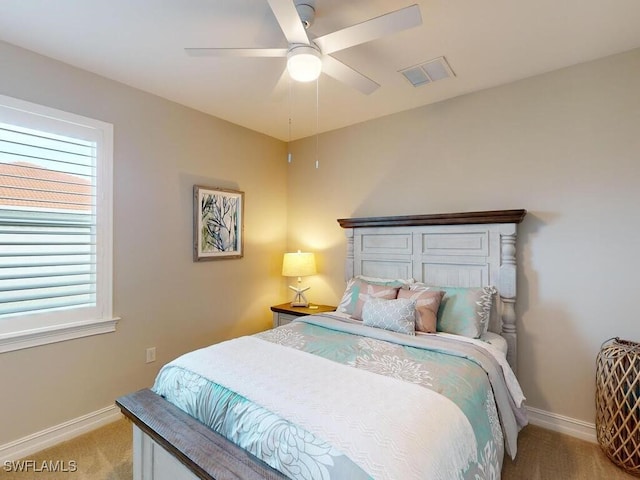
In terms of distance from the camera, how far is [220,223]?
10.7 feet

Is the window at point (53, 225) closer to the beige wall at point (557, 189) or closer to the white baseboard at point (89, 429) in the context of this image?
the white baseboard at point (89, 429)

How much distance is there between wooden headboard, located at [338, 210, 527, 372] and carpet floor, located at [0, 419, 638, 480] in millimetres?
534

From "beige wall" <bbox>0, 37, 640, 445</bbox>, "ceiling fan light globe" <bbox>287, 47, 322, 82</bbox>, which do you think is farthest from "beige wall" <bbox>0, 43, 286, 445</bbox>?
"ceiling fan light globe" <bbox>287, 47, 322, 82</bbox>

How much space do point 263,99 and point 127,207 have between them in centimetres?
145

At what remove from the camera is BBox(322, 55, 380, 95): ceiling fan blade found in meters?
1.80

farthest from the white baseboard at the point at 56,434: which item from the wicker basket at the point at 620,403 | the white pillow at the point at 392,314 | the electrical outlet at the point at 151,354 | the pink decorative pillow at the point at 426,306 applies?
the wicker basket at the point at 620,403

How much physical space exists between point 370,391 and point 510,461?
1417 millimetres

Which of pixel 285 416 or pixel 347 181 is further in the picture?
pixel 347 181

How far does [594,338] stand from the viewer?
2.25 meters

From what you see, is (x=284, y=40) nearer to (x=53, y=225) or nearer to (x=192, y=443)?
(x=53, y=225)

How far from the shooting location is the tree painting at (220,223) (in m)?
3.14

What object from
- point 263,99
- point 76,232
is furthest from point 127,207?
point 263,99

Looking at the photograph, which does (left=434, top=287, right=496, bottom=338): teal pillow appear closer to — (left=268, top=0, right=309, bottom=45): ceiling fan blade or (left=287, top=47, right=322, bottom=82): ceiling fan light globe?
(left=287, top=47, right=322, bottom=82): ceiling fan light globe

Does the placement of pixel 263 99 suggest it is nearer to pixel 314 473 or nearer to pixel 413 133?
pixel 413 133
